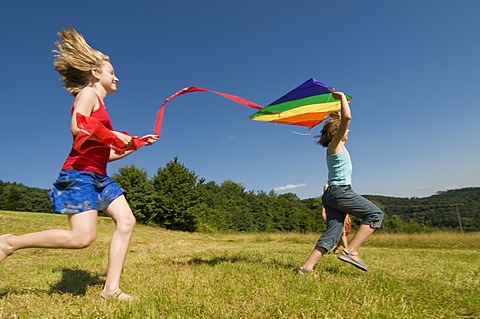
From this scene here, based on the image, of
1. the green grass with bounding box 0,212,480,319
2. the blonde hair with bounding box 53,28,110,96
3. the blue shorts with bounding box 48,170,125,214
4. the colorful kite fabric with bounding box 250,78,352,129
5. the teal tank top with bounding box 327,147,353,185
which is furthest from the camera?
the colorful kite fabric with bounding box 250,78,352,129

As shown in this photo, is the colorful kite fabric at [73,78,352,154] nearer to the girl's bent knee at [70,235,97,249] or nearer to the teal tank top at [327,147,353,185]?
the teal tank top at [327,147,353,185]

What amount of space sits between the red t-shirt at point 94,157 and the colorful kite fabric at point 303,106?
2.60m

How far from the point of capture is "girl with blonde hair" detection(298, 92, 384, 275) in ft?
12.0

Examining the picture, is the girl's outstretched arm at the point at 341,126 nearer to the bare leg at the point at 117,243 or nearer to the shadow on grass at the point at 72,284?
the bare leg at the point at 117,243

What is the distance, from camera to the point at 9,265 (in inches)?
217

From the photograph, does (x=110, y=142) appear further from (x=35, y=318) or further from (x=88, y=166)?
(x=35, y=318)

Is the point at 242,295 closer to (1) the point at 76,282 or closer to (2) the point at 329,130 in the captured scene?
(1) the point at 76,282

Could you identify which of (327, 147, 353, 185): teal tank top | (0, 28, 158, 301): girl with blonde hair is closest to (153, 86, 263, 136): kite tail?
(0, 28, 158, 301): girl with blonde hair

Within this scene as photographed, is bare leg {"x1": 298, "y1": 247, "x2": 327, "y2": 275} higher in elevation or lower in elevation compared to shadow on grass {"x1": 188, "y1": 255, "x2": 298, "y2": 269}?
higher

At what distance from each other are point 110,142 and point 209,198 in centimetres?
6918

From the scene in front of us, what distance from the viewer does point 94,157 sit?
2984 mm

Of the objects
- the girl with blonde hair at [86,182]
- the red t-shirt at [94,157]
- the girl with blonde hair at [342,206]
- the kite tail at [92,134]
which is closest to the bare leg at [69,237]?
the girl with blonde hair at [86,182]

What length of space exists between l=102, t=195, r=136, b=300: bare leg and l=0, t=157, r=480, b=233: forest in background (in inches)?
942

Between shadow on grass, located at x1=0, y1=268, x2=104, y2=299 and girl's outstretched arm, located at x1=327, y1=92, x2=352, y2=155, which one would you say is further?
girl's outstretched arm, located at x1=327, y1=92, x2=352, y2=155
